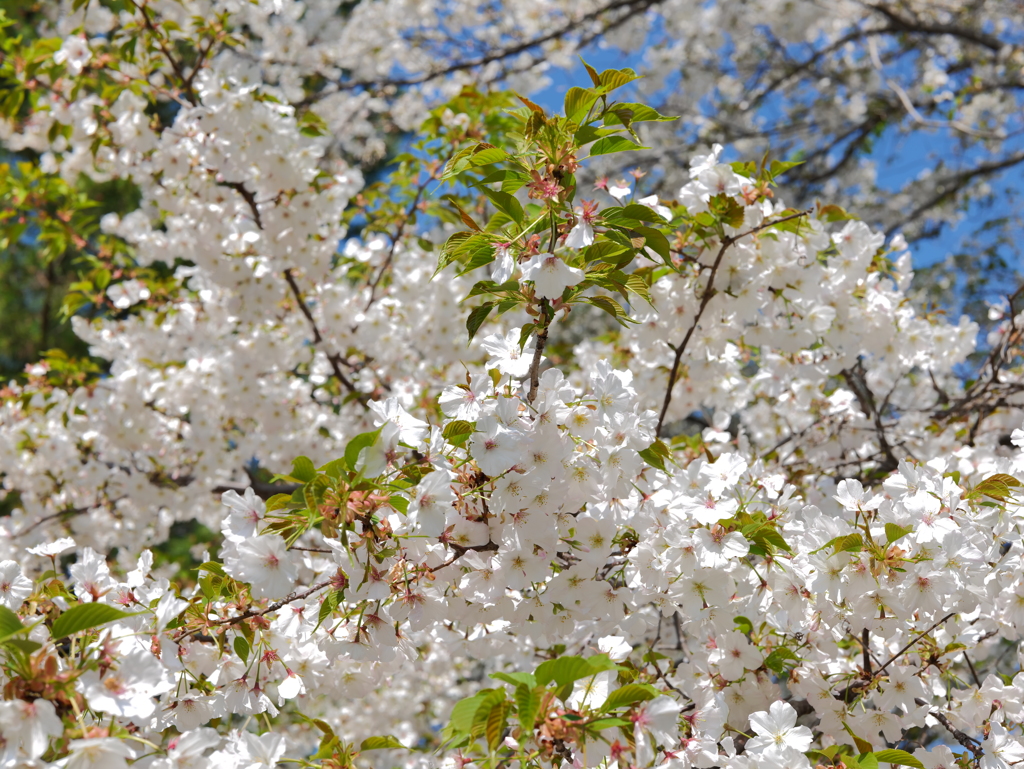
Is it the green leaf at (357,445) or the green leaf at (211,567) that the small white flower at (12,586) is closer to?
the green leaf at (211,567)

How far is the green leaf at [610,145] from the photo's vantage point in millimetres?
1345

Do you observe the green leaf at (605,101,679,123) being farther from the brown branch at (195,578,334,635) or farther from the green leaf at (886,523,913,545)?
the brown branch at (195,578,334,635)

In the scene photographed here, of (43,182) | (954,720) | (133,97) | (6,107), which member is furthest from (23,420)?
(954,720)

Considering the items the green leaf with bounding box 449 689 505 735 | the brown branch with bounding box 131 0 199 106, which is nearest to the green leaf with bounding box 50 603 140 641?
the green leaf with bounding box 449 689 505 735

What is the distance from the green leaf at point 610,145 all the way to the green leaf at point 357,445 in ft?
2.17

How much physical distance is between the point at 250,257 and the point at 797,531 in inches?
103

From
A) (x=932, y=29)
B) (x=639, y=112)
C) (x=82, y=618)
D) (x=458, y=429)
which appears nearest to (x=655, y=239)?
(x=639, y=112)

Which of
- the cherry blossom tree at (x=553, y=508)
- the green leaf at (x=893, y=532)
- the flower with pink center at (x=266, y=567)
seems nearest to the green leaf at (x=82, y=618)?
the cherry blossom tree at (x=553, y=508)

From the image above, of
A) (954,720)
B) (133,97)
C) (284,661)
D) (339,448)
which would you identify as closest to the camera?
(284,661)

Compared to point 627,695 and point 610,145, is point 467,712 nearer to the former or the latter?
point 627,695

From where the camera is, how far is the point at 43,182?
344cm

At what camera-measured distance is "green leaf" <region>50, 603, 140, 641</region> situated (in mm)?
956

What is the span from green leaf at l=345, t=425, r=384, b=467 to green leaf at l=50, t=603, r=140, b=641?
374mm

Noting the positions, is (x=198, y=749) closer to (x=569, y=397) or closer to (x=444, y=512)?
(x=444, y=512)
